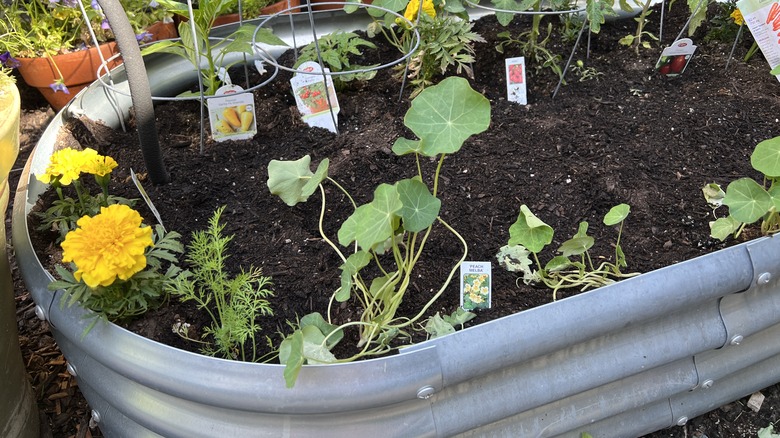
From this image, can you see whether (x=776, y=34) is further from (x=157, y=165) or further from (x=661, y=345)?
(x=157, y=165)

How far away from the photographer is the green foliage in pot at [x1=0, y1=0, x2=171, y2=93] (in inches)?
85.7

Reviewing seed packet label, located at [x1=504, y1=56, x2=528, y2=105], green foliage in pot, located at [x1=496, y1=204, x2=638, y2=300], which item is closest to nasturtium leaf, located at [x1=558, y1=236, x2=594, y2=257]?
green foliage in pot, located at [x1=496, y1=204, x2=638, y2=300]

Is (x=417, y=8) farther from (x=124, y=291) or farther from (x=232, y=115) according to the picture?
(x=124, y=291)

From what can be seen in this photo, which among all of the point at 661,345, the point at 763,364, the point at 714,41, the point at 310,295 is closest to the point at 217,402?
the point at 310,295

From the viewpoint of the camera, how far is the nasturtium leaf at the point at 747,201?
1.25 metres

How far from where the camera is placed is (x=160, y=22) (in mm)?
2371

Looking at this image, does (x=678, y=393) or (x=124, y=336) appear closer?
(x=124, y=336)

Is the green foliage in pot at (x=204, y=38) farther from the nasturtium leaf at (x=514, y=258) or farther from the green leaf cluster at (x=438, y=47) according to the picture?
the nasturtium leaf at (x=514, y=258)

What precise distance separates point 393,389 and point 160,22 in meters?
1.89

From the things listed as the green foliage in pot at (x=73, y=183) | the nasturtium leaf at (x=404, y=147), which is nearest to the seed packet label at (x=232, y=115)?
the green foliage in pot at (x=73, y=183)

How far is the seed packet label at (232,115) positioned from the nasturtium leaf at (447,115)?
1.98ft

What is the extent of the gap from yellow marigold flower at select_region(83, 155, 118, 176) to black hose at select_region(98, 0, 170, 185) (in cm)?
10

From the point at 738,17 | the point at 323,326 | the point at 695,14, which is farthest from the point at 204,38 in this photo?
the point at 738,17

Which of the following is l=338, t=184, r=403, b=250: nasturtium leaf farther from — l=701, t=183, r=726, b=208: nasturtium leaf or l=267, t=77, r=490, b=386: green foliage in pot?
l=701, t=183, r=726, b=208: nasturtium leaf
